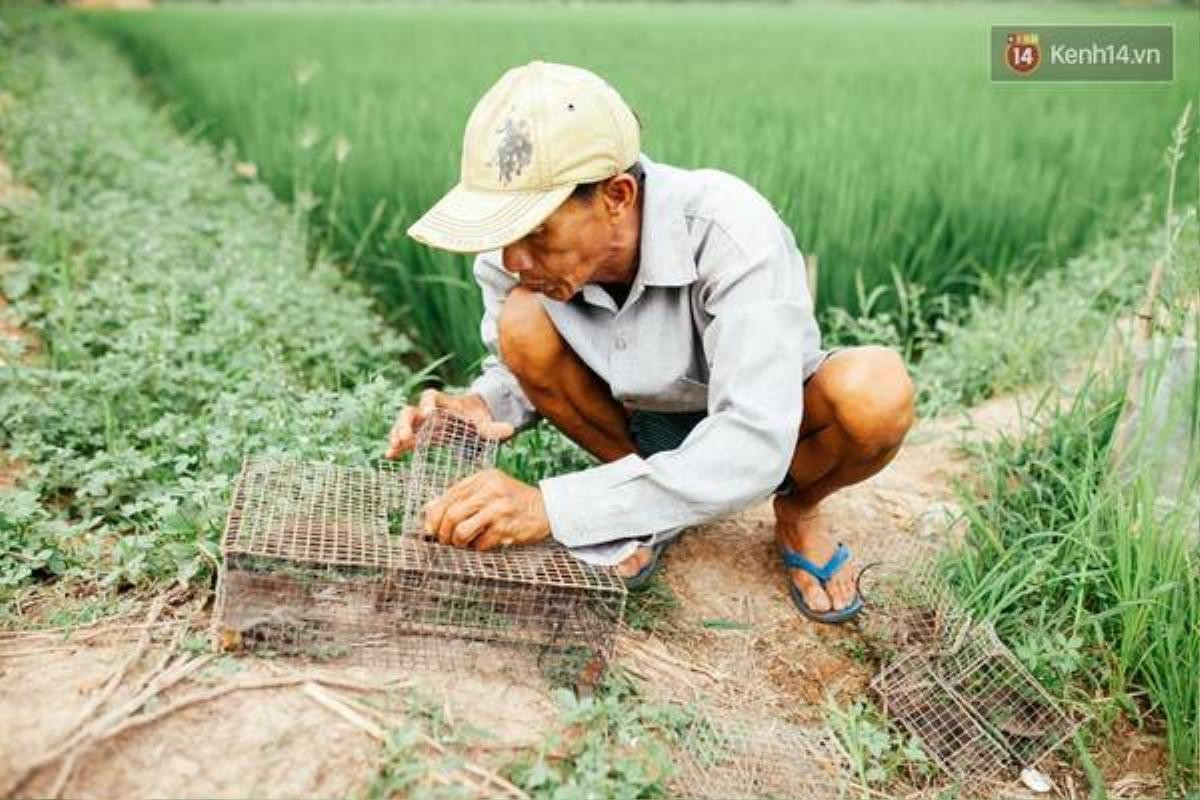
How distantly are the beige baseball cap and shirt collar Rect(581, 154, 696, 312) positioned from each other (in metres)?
0.18

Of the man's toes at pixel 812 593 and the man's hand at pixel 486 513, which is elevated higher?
the man's hand at pixel 486 513

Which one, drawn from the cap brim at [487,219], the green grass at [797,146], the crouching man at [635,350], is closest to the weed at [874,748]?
the crouching man at [635,350]

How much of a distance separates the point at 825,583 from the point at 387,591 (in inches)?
36.4

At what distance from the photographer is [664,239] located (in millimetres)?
1816

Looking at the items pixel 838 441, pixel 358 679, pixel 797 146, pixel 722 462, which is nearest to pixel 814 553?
pixel 838 441

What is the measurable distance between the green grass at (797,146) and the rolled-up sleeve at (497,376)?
3.02 ft

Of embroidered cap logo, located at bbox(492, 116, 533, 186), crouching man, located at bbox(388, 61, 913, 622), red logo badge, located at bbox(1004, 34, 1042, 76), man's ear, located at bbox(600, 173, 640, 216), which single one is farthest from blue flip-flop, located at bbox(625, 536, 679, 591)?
red logo badge, located at bbox(1004, 34, 1042, 76)

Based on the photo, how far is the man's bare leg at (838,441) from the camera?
189 centimetres

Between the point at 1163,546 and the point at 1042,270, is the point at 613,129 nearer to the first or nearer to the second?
the point at 1163,546

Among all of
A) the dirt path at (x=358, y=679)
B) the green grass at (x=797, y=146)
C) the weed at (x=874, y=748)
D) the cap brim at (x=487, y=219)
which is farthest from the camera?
the green grass at (x=797, y=146)

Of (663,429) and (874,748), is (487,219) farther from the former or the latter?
(874,748)

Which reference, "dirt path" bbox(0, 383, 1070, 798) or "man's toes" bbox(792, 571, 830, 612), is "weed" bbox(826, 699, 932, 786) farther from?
"man's toes" bbox(792, 571, 830, 612)

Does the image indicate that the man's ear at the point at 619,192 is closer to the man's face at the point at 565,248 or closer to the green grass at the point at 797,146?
the man's face at the point at 565,248

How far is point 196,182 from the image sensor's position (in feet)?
14.0
